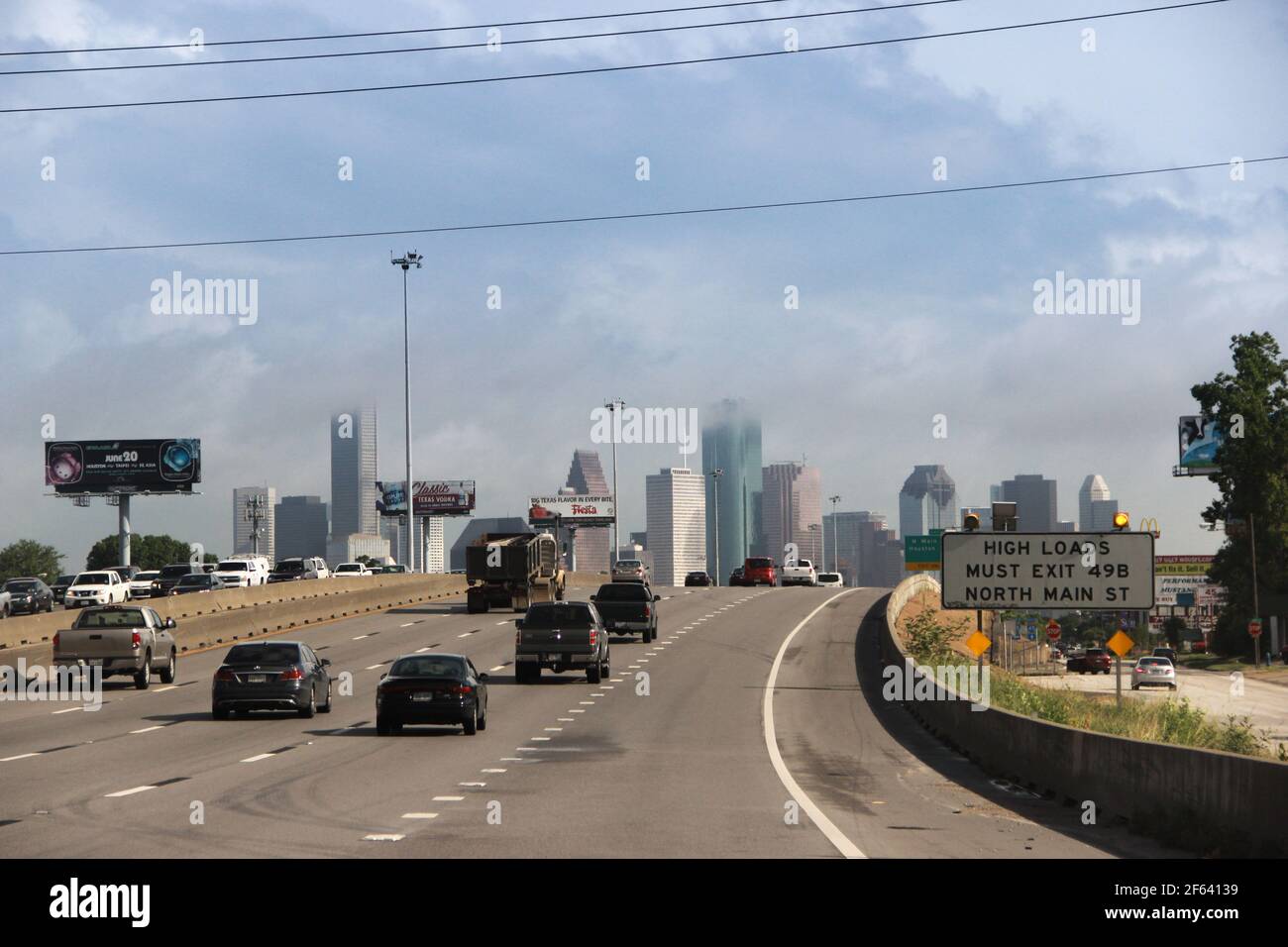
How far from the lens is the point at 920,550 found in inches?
2672

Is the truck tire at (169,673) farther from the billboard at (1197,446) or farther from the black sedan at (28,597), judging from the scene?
the billboard at (1197,446)

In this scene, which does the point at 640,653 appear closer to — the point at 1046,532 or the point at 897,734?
the point at 897,734

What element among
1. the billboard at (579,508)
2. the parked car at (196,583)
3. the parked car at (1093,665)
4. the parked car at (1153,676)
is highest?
the billboard at (579,508)

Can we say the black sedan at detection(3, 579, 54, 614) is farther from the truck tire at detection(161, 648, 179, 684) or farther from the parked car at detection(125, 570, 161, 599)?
the truck tire at detection(161, 648, 179, 684)

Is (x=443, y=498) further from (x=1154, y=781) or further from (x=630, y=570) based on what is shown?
(x=1154, y=781)

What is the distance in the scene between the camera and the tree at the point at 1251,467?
10650 cm

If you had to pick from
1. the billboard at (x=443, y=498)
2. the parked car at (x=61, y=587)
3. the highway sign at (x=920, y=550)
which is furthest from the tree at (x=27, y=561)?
the highway sign at (x=920, y=550)

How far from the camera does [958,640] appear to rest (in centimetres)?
5856

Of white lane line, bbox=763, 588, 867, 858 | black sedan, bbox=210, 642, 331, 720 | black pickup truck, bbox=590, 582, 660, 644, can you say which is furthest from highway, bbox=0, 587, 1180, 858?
black pickup truck, bbox=590, 582, 660, 644

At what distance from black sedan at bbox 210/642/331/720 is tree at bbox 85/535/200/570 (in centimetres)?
14094

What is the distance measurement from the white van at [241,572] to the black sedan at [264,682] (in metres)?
46.2

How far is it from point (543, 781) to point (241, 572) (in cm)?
6043
